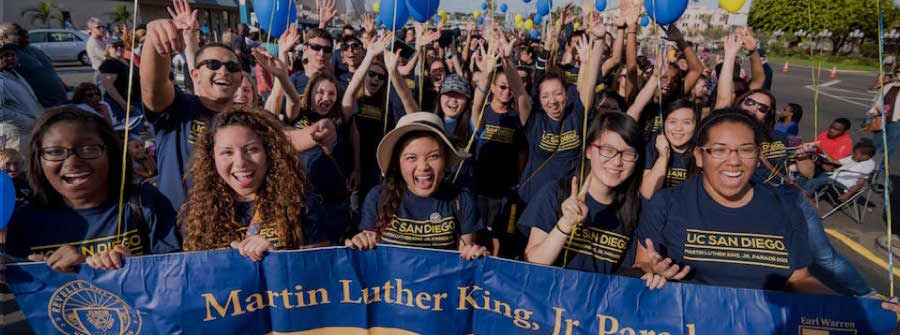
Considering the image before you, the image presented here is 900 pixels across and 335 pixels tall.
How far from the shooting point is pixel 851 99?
55.3 feet

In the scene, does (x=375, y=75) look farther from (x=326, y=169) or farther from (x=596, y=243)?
(x=596, y=243)

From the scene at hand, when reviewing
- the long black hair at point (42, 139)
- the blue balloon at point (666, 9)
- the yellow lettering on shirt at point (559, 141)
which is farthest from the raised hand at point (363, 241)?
the blue balloon at point (666, 9)

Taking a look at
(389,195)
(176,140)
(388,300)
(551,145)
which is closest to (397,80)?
(551,145)

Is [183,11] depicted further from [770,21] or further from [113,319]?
[770,21]

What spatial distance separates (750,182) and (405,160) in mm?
1548

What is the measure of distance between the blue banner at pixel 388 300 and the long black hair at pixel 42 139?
0.32 m

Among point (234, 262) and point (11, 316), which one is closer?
point (234, 262)

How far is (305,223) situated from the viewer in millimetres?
2316

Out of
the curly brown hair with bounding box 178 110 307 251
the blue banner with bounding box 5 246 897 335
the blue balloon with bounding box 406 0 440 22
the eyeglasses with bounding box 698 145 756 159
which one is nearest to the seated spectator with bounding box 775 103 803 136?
the blue balloon with bounding box 406 0 440 22

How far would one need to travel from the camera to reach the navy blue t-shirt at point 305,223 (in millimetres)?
2215

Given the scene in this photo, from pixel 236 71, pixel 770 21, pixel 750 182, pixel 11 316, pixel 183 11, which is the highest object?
pixel 770 21

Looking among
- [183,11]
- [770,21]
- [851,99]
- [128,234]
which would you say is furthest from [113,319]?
[770,21]

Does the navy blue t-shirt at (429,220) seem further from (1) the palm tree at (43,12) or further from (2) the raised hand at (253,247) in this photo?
(1) the palm tree at (43,12)

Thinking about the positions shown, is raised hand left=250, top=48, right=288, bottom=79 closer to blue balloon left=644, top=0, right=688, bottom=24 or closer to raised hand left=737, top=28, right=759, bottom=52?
blue balloon left=644, top=0, right=688, bottom=24
